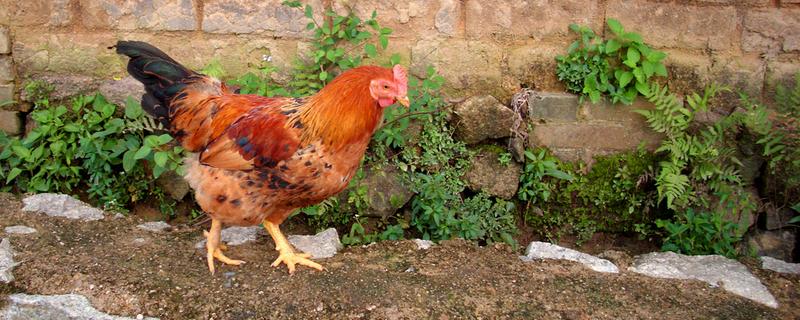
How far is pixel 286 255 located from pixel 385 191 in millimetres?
1013

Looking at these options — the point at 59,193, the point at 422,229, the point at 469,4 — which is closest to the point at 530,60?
the point at 469,4

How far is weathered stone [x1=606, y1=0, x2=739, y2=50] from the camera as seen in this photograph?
436cm

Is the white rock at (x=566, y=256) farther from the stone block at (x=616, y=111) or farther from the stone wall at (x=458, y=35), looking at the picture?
the stone block at (x=616, y=111)

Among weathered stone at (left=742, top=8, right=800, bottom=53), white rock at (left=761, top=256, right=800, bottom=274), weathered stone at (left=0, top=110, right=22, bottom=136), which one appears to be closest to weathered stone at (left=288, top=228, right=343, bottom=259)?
weathered stone at (left=0, top=110, right=22, bottom=136)

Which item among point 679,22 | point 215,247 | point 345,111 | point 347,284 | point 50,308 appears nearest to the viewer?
point 50,308

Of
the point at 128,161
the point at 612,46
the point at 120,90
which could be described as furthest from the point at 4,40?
the point at 612,46

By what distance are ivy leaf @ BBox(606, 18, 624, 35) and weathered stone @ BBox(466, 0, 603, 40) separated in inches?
4.7

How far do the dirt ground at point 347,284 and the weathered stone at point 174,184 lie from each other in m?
0.56

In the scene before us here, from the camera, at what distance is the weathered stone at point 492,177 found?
4477 millimetres

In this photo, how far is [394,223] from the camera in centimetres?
443

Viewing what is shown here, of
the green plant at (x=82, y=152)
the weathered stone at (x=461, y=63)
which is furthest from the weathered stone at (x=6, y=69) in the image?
the weathered stone at (x=461, y=63)

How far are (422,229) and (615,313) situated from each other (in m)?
1.42

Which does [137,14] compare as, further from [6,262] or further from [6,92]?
[6,262]

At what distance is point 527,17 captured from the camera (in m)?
4.42
